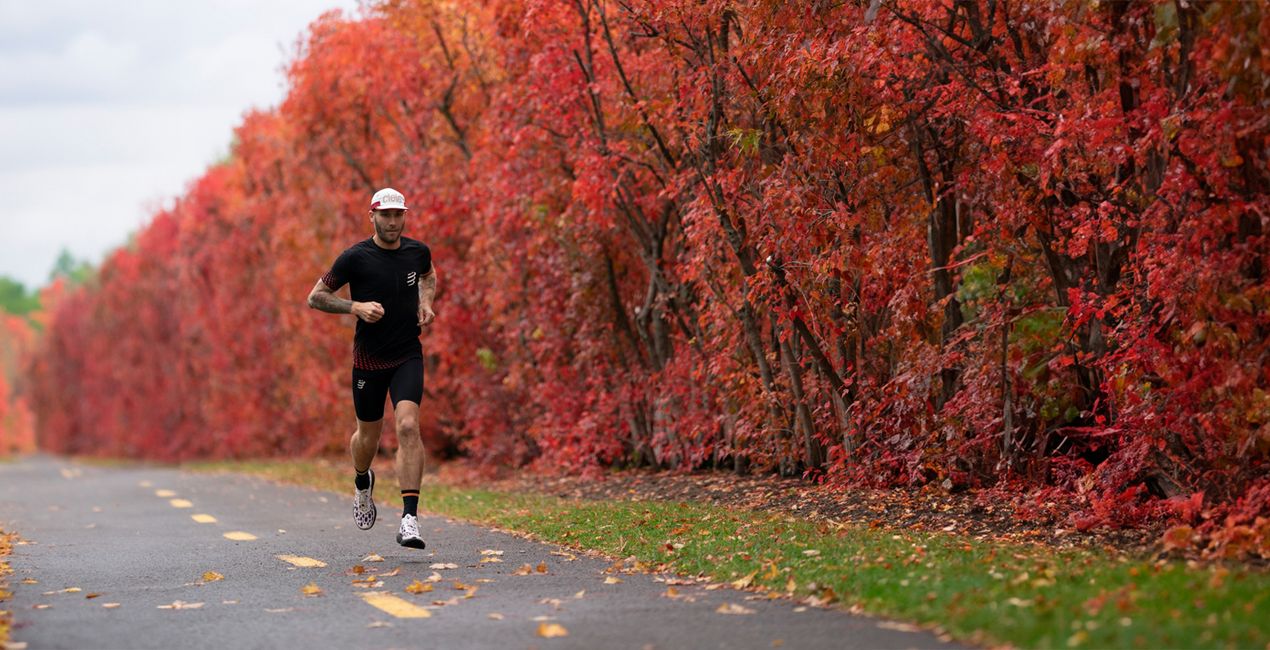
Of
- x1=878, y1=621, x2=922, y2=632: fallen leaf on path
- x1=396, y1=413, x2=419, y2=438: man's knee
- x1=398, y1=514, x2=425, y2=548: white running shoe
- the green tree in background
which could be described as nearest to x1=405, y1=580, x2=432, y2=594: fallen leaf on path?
x1=398, y1=514, x2=425, y2=548: white running shoe

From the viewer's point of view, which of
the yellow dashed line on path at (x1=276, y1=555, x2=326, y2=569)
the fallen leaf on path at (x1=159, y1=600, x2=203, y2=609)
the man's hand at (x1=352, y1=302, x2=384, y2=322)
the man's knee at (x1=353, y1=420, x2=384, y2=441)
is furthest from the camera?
the man's knee at (x1=353, y1=420, x2=384, y2=441)

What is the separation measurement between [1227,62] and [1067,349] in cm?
419

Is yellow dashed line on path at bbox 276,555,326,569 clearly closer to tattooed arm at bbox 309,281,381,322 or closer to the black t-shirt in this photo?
the black t-shirt

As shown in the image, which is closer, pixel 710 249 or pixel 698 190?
pixel 710 249

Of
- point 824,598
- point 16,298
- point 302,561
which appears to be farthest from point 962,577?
point 16,298

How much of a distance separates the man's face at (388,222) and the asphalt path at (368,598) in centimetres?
214

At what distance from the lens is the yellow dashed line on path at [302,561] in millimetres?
9867

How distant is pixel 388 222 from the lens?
10375mm

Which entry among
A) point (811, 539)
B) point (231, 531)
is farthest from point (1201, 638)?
point (231, 531)

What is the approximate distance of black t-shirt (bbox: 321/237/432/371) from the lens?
10.4 metres

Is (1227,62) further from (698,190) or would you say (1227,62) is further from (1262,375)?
(698,190)

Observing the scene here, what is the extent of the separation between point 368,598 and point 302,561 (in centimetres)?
226

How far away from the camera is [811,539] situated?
9789 millimetres

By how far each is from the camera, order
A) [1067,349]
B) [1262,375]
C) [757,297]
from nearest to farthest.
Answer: [1262,375] → [1067,349] → [757,297]
